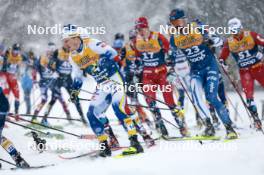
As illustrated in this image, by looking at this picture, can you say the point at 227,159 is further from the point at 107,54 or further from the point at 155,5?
the point at 155,5

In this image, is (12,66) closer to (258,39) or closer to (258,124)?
(258,39)

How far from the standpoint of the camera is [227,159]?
18.0ft

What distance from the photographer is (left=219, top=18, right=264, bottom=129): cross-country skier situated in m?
8.96

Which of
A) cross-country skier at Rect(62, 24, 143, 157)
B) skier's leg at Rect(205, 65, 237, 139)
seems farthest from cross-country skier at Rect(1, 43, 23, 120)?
skier's leg at Rect(205, 65, 237, 139)

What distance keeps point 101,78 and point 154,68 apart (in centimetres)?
255

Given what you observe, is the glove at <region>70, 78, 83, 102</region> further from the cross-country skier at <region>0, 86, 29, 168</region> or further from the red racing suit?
the red racing suit

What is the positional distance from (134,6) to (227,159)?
70.2 feet

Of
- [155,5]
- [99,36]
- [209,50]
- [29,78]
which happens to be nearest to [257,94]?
[155,5]

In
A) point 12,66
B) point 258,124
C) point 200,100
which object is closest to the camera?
point 200,100

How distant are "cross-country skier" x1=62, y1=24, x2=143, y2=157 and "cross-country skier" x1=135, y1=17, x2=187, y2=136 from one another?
6.95ft

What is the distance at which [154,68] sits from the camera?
372 inches

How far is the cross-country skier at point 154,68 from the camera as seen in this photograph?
9125 millimetres

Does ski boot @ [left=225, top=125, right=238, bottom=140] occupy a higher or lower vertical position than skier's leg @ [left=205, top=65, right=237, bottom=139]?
lower

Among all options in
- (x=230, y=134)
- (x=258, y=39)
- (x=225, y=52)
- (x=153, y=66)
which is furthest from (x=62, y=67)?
(x=230, y=134)
